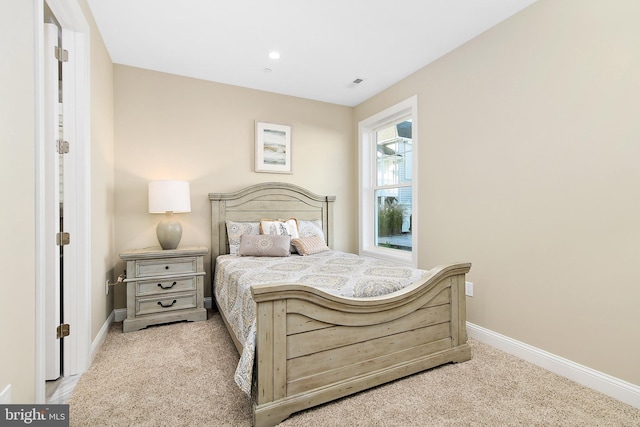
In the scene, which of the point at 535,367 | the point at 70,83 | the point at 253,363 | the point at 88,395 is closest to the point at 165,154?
the point at 70,83

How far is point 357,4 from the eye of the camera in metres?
2.14

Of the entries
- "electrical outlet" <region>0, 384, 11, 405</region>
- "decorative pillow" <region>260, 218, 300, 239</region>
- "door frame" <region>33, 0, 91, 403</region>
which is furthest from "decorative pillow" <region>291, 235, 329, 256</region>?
"electrical outlet" <region>0, 384, 11, 405</region>

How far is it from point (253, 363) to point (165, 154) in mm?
2584

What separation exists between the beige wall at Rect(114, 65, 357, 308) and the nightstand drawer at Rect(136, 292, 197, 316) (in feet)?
1.43

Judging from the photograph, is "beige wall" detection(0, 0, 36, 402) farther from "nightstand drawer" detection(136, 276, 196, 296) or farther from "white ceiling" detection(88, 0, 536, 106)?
"nightstand drawer" detection(136, 276, 196, 296)

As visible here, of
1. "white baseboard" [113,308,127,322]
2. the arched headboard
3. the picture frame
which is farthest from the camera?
the picture frame

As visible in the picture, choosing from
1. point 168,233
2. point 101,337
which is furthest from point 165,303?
point 168,233

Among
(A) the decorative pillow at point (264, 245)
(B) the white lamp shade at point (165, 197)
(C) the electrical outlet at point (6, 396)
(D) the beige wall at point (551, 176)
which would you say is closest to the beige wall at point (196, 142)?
(B) the white lamp shade at point (165, 197)

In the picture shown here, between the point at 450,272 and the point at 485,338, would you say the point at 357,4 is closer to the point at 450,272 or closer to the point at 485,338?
the point at 450,272

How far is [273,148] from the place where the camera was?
3697 mm

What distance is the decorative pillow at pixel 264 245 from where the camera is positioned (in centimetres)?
298

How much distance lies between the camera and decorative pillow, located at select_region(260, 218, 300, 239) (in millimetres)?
3244

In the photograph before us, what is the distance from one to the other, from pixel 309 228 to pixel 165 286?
1635mm

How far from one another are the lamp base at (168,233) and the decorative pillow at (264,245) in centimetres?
63
